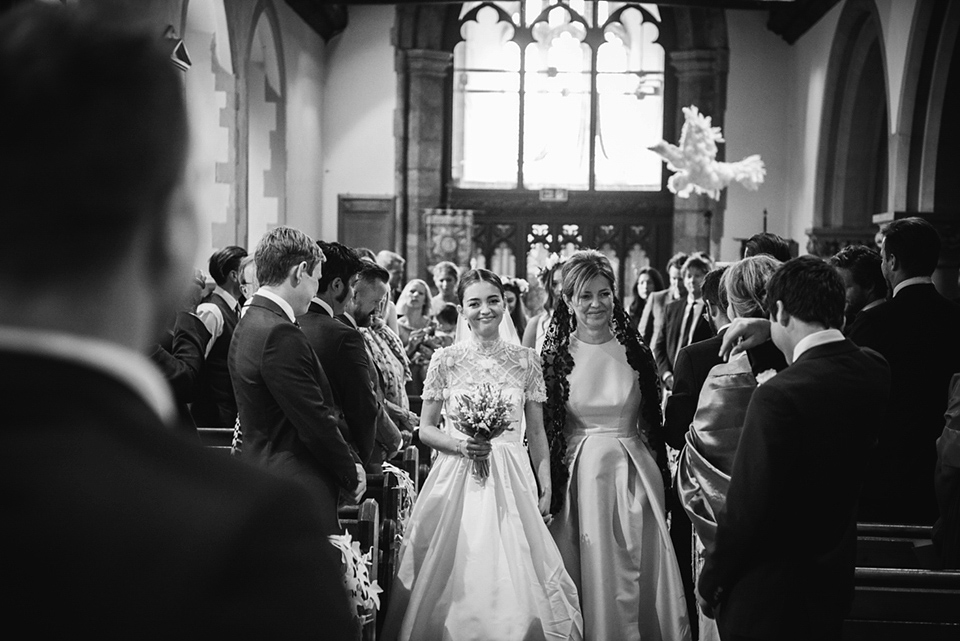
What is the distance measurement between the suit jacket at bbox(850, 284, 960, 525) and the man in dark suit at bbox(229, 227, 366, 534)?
209 centimetres

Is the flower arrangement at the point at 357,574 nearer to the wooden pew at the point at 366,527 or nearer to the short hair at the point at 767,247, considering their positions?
the wooden pew at the point at 366,527

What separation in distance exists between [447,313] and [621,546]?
145 inches

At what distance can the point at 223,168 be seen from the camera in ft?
33.1

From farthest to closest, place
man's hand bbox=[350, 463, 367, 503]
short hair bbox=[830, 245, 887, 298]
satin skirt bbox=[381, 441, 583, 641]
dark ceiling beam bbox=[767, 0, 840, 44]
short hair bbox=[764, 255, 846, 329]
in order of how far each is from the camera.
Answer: dark ceiling beam bbox=[767, 0, 840, 44] → short hair bbox=[830, 245, 887, 298] → satin skirt bbox=[381, 441, 583, 641] → man's hand bbox=[350, 463, 367, 503] → short hair bbox=[764, 255, 846, 329]

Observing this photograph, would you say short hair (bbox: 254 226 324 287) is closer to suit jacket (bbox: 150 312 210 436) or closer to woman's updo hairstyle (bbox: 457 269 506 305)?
woman's updo hairstyle (bbox: 457 269 506 305)

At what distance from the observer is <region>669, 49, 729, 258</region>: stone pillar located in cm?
1504

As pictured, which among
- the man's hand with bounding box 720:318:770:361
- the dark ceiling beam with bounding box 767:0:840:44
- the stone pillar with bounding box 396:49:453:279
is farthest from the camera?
the stone pillar with bounding box 396:49:453:279

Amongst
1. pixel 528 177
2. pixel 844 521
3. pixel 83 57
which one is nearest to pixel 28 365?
pixel 83 57

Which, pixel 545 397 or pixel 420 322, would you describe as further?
pixel 420 322

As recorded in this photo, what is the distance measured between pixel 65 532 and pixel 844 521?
228 centimetres

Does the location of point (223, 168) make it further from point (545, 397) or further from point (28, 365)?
point (28, 365)

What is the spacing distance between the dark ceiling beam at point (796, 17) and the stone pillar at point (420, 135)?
4.72 metres

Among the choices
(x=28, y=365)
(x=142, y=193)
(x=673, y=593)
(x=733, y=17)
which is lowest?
(x=673, y=593)

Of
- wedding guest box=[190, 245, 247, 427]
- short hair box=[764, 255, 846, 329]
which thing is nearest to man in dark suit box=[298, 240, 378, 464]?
wedding guest box=[190, 245, 247, 427]
